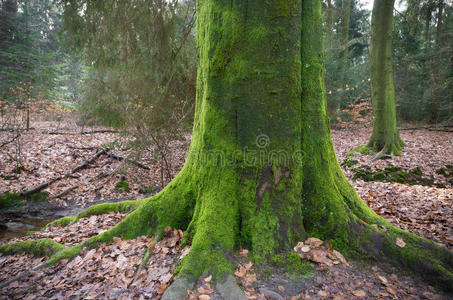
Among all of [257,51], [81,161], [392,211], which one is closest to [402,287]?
[392,211]

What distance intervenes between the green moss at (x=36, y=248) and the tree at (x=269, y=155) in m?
2.07

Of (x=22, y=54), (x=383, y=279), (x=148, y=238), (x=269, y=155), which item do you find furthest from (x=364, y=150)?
(x=22, y=54)

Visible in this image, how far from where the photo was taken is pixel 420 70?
641 inches

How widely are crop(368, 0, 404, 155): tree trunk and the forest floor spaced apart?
909 mm

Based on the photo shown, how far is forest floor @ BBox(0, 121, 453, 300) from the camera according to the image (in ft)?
7.25

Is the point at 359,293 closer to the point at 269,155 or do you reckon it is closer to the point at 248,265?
the point at 248,265

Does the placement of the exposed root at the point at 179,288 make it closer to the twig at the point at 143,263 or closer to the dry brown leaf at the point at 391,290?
the twig at the point at 143,263

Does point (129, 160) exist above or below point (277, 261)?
above

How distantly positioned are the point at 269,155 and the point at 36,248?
3.54m

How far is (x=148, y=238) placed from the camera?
117 inches

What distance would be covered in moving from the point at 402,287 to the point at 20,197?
8.61 meters

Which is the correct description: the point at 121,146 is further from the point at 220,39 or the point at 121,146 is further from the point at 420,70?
the point at 420,70

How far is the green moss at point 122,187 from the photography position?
7.69 m

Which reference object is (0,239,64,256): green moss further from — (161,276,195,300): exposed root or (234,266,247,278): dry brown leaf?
(234,266,247,278): dry brown leaf
